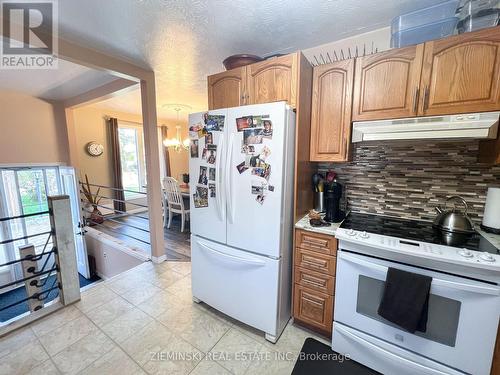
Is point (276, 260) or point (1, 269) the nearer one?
point (276, 260)

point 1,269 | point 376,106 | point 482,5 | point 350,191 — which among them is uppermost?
point 482,5

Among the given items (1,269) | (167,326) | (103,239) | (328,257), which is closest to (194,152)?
(328,257)

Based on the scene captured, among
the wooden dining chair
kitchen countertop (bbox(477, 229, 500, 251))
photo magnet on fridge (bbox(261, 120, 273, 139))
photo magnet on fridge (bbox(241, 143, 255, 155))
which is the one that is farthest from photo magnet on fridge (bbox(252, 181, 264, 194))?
the wooden dining chair

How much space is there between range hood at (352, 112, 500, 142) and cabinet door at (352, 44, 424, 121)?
0.08 m

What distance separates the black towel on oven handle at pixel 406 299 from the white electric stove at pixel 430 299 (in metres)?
0.04

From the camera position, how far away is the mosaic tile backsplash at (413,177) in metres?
1.52

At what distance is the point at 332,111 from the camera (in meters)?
1.64

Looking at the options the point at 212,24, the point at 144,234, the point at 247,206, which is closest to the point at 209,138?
the point at 247,206

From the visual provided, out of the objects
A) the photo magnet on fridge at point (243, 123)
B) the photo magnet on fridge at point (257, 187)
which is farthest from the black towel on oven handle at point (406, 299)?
the photo magnet on fridge at point (243, 123)

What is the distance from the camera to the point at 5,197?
3545 mm

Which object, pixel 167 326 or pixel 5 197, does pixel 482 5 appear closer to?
pixel 167 326

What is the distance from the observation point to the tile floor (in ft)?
4.79

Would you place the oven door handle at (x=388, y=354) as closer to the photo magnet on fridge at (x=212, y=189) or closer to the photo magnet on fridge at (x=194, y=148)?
the photo magnet on fridge at (x=212, y=189)

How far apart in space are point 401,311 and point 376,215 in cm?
83
